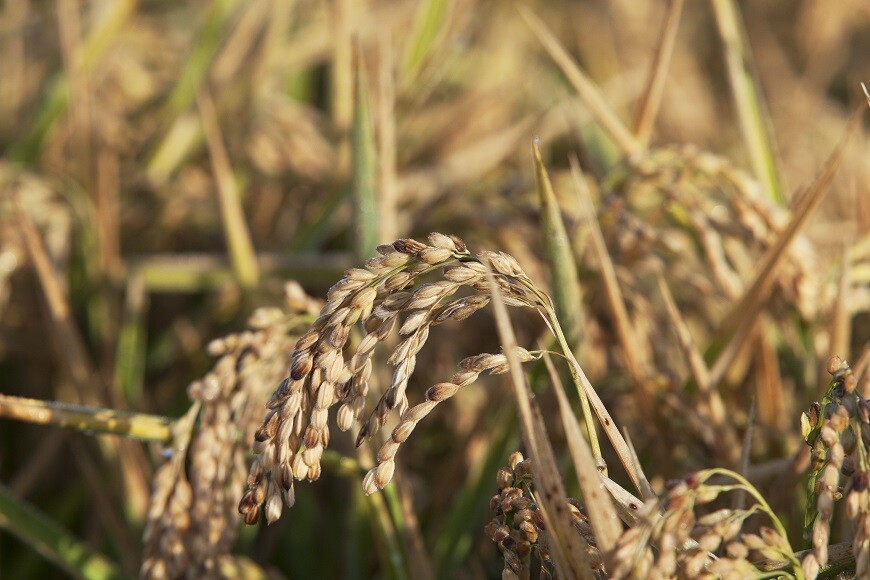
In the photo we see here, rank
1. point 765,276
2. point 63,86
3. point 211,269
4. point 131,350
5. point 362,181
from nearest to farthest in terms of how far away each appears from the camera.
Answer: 1. point 765,276
2. point 362,181
3. point 131,350
4. point 211,269
5. point 63,86

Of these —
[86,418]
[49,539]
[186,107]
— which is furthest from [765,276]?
[186,107]

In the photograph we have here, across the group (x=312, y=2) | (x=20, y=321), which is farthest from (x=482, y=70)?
(x=20, y=321)

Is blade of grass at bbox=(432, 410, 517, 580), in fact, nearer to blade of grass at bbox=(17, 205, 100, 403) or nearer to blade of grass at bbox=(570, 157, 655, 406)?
blade of grass at bbox=(570, 157, 655, 406)

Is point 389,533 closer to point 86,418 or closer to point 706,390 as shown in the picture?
point 86,418

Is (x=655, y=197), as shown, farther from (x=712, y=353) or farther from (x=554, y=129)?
(x=554, y=129)

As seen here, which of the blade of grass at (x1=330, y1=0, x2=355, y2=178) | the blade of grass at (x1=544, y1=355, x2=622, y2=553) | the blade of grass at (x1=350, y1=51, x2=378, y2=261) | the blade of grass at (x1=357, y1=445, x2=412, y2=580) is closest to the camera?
the blade of grass at (x1=544, y1=355, x2=622, y2=553)

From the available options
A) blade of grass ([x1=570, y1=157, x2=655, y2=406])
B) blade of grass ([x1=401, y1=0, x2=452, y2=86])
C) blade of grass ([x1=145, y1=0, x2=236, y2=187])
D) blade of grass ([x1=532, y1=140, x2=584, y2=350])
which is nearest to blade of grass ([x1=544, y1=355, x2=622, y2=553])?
blade of grass ([x1=532, y1=140, x2=584, y2=350])

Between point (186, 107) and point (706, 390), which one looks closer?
point (706, 390)
